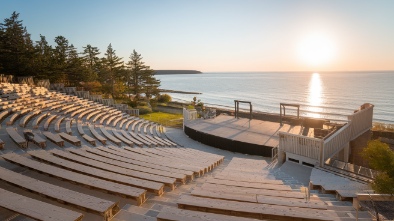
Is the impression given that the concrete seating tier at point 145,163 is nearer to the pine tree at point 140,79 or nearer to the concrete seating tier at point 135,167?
the concrete seating tier at point 135,167

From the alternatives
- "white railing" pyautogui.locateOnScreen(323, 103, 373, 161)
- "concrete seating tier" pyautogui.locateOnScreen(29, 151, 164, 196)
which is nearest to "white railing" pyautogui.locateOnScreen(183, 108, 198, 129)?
"white railing" pyautogui.locateOnScreen(323, 103, 373, 161)

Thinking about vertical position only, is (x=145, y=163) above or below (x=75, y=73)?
below

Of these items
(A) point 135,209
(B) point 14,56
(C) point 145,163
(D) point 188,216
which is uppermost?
(B) point 14,56

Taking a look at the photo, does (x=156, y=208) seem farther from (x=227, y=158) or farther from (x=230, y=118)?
(x=230, y=118)

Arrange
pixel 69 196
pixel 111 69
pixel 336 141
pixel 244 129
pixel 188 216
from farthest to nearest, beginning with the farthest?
pixel 111 69 → pixel 244 129 → pixel 336 141 → pixel 69 196 → pixel 188 216

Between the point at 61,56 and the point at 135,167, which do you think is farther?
the point at 61,56

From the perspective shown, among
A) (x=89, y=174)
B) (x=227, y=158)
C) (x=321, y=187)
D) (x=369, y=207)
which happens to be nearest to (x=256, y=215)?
(x=369, y=207)

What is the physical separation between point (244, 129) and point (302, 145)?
8.75m

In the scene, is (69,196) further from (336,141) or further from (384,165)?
(336,141)

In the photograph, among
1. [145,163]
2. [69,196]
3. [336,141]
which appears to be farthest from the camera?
[336,141]

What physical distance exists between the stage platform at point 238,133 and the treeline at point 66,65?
1001 inches

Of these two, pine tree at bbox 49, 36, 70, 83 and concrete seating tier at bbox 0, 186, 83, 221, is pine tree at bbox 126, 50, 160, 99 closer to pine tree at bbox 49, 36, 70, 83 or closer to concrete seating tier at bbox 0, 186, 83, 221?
pine tree at bbox 49, 36, 70, 83

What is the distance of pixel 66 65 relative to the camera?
44.2m

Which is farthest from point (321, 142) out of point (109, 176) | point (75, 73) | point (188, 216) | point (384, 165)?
point (75, 73)
